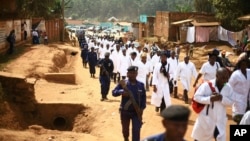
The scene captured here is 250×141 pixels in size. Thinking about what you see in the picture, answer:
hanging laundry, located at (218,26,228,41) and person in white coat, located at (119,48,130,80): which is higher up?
hanging laundry, located at (218,26,228,41)

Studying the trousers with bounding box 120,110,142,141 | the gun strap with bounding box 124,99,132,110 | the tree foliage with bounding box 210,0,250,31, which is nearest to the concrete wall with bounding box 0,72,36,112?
the trousers with bounding box 120,110,142,141

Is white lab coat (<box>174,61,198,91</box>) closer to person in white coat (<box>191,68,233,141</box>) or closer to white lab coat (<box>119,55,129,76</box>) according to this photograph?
white lab coat (<box>119,55,129,76</box>)

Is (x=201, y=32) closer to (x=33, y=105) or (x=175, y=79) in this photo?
(x=175, y=79)

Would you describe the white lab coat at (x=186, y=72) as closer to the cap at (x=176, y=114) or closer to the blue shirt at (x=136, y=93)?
the blue shirt at (x=136, y=93)

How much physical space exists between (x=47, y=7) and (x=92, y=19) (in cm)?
10289

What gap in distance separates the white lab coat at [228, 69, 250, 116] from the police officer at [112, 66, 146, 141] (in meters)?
1.74

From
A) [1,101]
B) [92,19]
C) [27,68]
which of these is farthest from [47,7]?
[92,19]

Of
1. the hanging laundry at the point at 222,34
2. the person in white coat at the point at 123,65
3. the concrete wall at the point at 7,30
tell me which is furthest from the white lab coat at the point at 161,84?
the hanging laundry at the point at 222,34

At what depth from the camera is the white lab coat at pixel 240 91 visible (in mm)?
7207

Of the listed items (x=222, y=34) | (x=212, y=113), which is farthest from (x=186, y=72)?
(x=222, y=34)

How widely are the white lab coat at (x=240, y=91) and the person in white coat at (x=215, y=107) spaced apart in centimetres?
142

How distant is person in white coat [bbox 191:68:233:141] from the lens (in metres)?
5.78

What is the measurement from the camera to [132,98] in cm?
672

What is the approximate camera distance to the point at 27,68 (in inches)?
677
